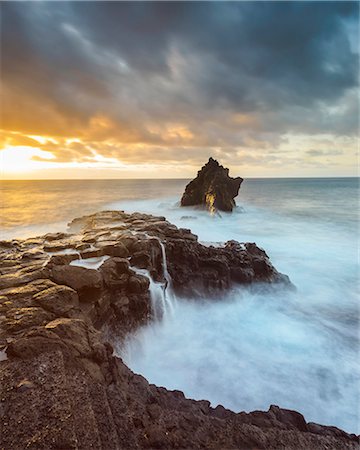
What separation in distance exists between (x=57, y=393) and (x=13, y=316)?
2374mm

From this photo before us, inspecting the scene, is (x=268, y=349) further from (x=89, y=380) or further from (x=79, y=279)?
(x=79, y=279)

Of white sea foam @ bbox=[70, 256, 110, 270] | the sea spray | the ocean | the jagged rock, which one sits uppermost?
white sea foam @ bbox=[70, 256, 110, 270]

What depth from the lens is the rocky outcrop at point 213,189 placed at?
110 ft

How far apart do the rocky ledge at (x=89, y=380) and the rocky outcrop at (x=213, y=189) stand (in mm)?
24874

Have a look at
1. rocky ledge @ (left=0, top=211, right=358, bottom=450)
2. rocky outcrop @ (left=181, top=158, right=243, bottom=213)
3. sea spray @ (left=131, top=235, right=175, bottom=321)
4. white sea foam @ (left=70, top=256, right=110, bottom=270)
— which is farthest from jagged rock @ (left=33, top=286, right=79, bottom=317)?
rocky outcrop @ (left=181, top=158, right=243, bottom=213)

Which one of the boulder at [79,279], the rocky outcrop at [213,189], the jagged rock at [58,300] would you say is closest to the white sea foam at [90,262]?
the boulder at [79,279]

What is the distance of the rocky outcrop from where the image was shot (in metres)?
33.6

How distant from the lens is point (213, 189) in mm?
34750

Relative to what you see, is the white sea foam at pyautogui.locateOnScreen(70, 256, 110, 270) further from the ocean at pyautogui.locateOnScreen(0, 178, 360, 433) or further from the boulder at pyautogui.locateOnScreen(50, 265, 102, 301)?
the ocean at pyautogui.locateOnScreen(0, 178, 360, 433)

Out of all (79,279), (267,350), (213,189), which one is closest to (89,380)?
(79,279)

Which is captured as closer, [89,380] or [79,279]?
[89,380]

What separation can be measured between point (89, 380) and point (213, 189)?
31806 millimetres

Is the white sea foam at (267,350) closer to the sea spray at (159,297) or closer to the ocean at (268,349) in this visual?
the ocean at (268,349)

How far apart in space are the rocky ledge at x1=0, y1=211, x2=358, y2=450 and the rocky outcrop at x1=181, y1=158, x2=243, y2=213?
81.6ft
